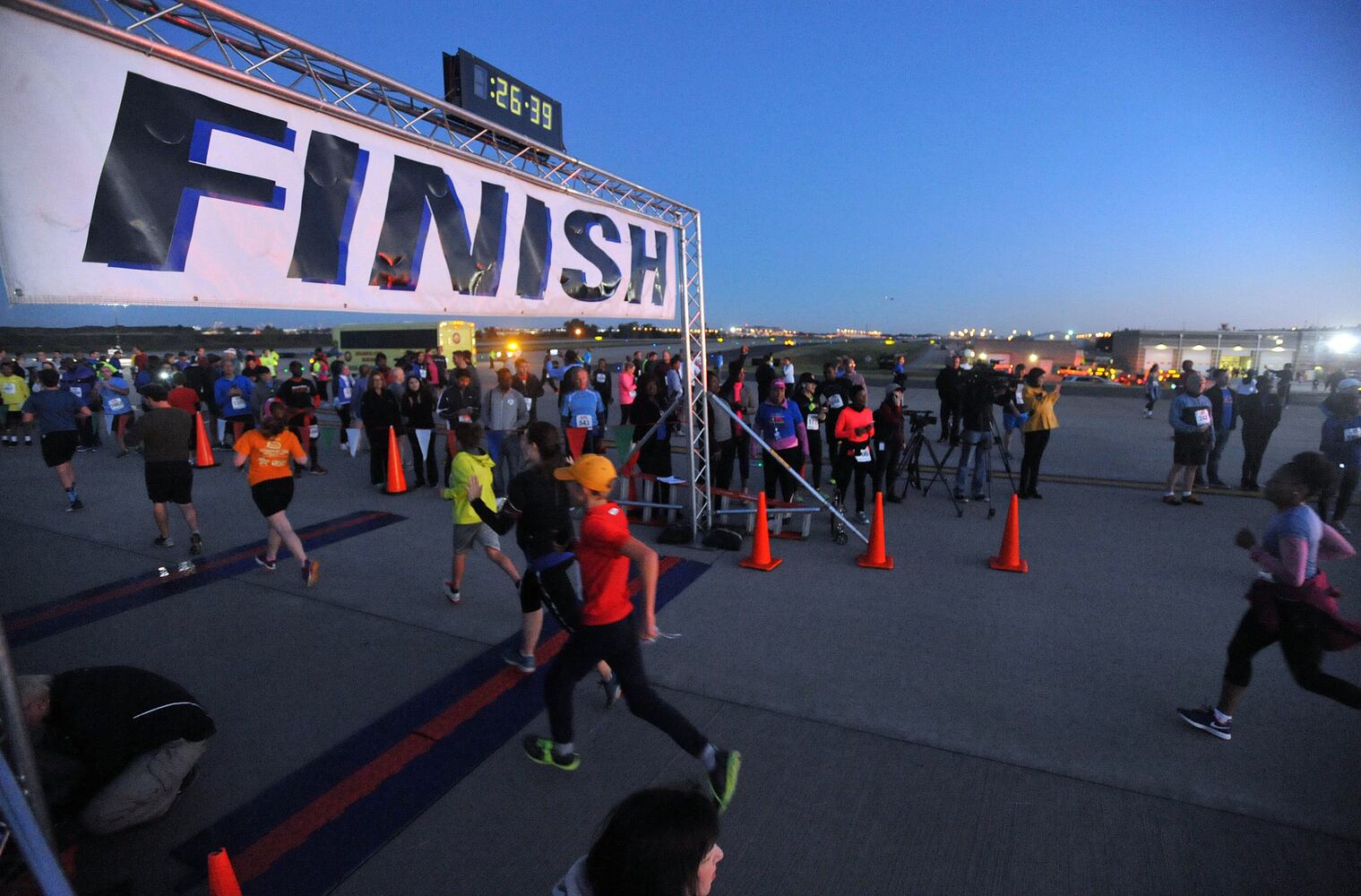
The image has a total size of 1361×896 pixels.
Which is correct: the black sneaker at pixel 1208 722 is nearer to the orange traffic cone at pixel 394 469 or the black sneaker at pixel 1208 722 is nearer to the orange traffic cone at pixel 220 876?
the orange traffic cone at pixel 220 876

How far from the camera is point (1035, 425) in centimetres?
856

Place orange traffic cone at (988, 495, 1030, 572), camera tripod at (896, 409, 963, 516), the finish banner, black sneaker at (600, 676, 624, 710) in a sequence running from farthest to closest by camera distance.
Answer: camera tripod at (896, 409, 963, 516) < orange traffic cone at (988, 495, 1030, 572) < black sneaker at (600, 676, 624, 710) < the finish banner

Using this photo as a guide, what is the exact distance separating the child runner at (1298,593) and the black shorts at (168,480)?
867 centimetres

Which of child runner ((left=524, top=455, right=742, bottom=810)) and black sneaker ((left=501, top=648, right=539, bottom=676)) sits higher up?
child runner ((left=524, top=455, right=742, bottom=810))

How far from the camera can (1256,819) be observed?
2.92 metres

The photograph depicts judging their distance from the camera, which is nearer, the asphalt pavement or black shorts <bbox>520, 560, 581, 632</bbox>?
the asphalt pavement

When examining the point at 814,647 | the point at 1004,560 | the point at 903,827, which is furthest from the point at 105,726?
the point at 1004,560

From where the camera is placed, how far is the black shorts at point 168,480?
630 centimetres

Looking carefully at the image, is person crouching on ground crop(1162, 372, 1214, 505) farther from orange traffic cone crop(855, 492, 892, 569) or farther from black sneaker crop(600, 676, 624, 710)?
black sneaker crop(600, 676, 624, 710)

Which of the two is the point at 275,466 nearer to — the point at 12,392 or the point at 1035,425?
the point at 1035,425

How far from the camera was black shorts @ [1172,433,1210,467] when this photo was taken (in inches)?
317

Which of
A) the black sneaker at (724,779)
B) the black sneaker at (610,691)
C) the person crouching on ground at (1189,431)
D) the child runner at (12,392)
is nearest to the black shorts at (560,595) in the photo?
the black sneaker at (610,691)

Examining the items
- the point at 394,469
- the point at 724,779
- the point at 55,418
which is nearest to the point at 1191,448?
the point at 724,779

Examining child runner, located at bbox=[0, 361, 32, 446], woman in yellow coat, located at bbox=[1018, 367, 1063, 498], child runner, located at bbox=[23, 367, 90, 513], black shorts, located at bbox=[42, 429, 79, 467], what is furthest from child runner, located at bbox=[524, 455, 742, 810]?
child runner, located at bbox=[0, 361, 32, 446]
